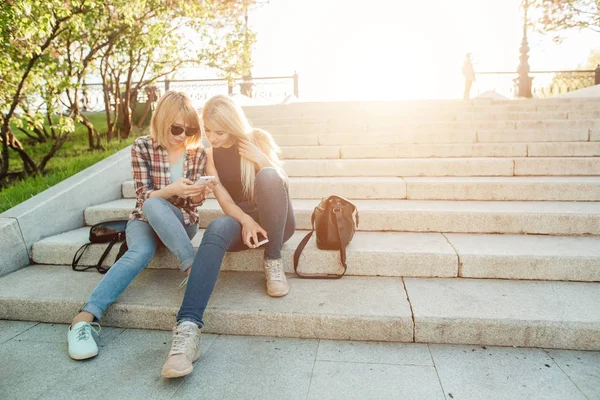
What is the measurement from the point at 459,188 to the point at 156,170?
2941mm

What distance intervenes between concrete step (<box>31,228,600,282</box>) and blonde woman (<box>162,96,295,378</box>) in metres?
0.39

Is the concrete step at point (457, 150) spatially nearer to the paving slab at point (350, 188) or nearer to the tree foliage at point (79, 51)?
the paving slab at point (350, 188)

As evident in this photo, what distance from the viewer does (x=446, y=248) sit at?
3.01 meters

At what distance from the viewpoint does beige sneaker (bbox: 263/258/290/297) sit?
8.76 feet

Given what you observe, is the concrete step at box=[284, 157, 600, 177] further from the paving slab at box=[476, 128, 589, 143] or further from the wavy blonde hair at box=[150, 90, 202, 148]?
the wavy blonde hair at box=[150, 90, 202, 148]

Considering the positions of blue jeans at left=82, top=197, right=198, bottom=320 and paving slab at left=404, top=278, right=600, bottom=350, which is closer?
paving slab at left=404, top=278, right=600, bottom=350

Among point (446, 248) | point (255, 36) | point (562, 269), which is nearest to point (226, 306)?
point (446, 248)

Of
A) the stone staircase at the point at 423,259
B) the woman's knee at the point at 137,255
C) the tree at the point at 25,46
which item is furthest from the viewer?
the tree at the point at 25,46

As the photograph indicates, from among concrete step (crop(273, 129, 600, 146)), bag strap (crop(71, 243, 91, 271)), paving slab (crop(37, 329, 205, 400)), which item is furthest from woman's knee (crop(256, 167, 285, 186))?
concrete step (crop(273, 129, 600, 146))

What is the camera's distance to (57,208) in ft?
12.2

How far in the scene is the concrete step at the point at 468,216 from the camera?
331 cm

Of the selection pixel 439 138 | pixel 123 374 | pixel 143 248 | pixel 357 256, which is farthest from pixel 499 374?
pixel 439 138

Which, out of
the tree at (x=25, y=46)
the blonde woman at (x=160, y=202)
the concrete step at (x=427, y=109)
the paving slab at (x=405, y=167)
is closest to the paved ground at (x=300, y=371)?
the blonde woman at (x=160, y=202)

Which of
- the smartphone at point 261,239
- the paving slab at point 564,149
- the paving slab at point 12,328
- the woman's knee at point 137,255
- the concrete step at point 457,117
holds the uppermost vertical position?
the concrete step at point 457,117
